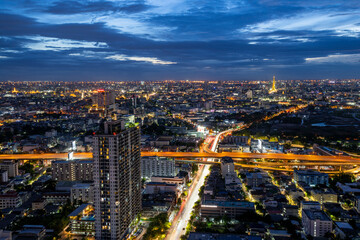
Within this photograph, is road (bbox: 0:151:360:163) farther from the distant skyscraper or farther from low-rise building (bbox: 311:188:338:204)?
the distant skyscraper

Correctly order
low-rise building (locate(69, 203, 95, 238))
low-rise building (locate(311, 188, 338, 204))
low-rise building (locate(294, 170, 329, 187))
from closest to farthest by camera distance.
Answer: low-rise building (locate(69, 203, 95, 238)) → low-rise building (locate(311, 188, 338, 204)) → low-rise building (locate(294, 170, 329, 187))

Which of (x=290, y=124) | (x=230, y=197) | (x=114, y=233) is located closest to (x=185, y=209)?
(x=230, y=197)

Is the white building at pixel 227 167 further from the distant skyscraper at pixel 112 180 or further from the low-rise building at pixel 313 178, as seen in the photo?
the distant skyscraper at pixel 112 180

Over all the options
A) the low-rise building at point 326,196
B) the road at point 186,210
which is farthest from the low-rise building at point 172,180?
the low-rise building at point 326,196

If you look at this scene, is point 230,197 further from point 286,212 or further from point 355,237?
point 355,237

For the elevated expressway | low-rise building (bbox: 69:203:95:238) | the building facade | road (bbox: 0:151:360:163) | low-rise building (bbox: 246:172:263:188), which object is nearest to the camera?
low-rise building (bbox: 69:203:95:238)

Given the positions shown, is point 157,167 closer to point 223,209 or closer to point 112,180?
point 223,209

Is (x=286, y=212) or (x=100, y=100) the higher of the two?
(x=100, y=100)

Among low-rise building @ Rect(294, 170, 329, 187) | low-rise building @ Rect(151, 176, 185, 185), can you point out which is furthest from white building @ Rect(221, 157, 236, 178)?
low-rise building @ Rect(294, 170, 329, 187)
